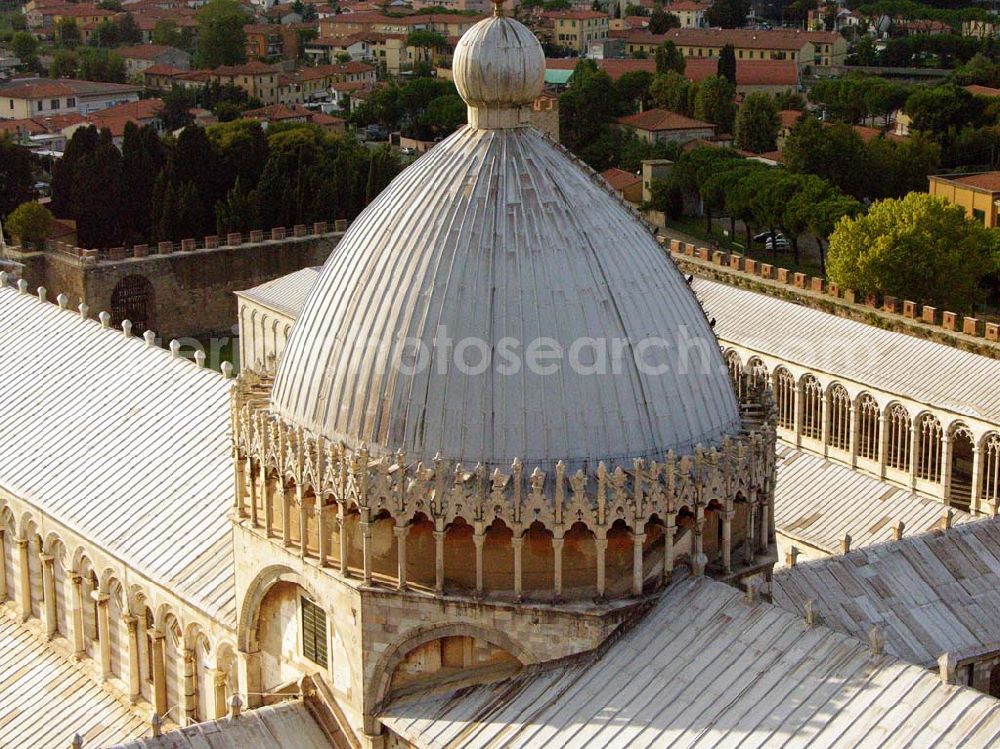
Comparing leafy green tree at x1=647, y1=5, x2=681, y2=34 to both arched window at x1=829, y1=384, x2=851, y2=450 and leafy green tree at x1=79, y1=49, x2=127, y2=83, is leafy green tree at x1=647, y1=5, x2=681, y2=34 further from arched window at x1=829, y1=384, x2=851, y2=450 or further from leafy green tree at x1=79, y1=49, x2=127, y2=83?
arched window at x1=829, y1=384, x2=851, y2=450

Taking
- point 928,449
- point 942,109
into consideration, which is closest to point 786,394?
point 928,449

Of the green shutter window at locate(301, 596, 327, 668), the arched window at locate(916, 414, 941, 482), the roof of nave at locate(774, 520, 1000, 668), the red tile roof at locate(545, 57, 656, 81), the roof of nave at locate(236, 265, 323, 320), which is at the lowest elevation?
the arched window at locate(916, 414, 941, 482)

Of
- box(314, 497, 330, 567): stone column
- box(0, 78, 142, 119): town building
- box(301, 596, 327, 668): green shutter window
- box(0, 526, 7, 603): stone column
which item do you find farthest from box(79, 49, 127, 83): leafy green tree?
box(314, 497, 330, 567): stone column

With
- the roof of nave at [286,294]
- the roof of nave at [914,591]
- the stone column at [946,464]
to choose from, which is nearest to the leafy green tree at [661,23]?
the roof of nave at [286,294]

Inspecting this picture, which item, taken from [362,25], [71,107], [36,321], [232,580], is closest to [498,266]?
[232,580]

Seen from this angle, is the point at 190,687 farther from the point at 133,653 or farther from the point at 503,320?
the point at 503,320

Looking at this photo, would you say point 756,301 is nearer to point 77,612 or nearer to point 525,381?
point 77,612
